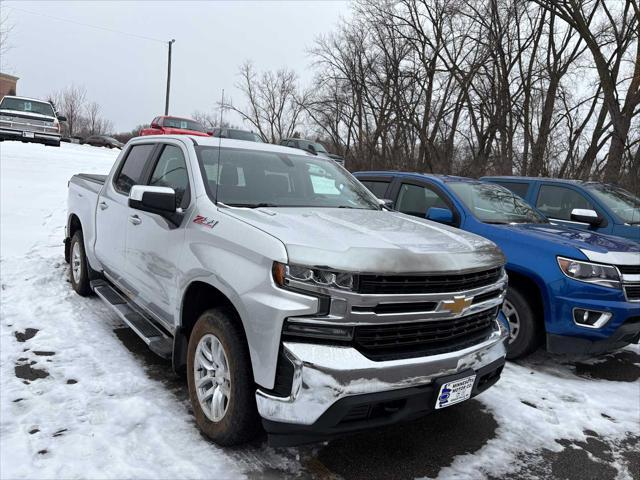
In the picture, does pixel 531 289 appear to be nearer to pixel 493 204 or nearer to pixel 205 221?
pixel 493 204

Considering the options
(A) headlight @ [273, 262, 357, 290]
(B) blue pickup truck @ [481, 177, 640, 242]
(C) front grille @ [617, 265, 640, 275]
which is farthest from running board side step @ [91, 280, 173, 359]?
(B) blue pickup truck @ [481, 177, 640, 242]

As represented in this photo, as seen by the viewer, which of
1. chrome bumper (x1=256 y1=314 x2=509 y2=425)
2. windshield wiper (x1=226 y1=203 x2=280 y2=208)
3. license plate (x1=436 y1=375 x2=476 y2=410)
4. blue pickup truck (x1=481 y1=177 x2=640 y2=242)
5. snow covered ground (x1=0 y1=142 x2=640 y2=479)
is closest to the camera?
chrome bumper (x1=256 y1=314 x2=509 y2=425)

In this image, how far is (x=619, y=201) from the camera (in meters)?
Result: 7.27

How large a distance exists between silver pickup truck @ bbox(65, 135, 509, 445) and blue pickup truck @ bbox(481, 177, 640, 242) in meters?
4.20

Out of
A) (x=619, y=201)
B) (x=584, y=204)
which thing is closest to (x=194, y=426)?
(x=584, y=204)

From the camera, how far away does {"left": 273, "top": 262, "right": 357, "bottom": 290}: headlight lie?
2410mm

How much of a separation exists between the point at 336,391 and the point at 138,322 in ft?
7.12

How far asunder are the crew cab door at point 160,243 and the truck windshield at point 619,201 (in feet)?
19.7

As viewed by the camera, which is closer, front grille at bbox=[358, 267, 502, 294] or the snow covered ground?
front grille at bbox=[358, 267, 502, 294]

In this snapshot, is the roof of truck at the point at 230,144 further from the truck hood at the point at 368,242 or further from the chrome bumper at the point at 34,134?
the chrome bumper at the point at 34,134

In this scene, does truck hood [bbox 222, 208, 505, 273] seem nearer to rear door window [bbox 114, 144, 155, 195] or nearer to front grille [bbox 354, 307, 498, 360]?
front grille [bbox 354, 307, 498, 360]

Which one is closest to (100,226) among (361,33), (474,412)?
(474,412)

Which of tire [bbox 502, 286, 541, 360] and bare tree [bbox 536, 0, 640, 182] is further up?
bare tree [bbox 536, 0, 640, 182]

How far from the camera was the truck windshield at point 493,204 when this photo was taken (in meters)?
5.41
